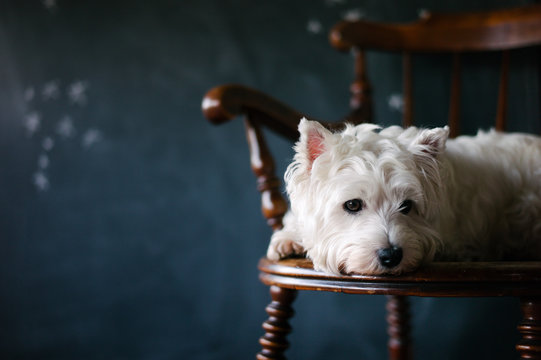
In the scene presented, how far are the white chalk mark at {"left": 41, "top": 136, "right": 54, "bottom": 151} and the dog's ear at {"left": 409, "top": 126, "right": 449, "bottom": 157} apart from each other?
1.37 meters

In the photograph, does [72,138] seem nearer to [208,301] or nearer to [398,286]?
[208,301]

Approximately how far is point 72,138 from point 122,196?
27 cm

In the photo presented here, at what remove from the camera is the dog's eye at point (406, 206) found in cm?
93

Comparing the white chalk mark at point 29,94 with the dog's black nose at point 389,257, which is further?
the white chalk mark at point 29,94

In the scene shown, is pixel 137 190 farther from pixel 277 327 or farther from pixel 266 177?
pixel 277 327

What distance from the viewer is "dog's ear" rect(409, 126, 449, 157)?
94 cm

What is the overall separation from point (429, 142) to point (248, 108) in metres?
0.37

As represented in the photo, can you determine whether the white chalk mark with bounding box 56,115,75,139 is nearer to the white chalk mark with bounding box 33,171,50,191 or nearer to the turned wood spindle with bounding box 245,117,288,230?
the white chalk mark with bounding box 33,171,50,191

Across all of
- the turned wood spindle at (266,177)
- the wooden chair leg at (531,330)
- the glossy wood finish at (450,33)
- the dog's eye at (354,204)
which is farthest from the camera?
the glossy wood finish at (450,33)

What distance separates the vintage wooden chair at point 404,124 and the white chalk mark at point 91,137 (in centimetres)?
91

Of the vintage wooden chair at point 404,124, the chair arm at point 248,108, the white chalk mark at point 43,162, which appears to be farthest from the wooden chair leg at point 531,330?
the white chalk mark at point 43,162

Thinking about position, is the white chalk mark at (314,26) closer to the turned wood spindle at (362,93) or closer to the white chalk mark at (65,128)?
the turned wood spindle at (362,93)

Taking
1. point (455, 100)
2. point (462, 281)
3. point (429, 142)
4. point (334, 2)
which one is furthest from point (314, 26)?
point (462, 281)

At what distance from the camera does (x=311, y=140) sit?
0.95 meters
